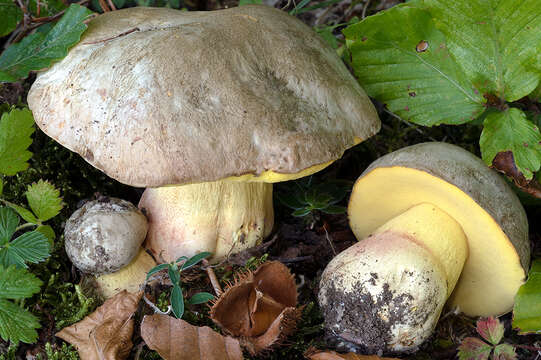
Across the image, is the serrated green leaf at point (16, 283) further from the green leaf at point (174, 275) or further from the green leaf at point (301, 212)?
the green leaf at point (301, 212)

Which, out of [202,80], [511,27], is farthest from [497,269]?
[202,80]

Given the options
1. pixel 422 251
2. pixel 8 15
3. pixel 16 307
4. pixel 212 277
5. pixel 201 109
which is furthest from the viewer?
pixel 8 15

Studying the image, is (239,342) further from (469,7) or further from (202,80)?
(469,7)

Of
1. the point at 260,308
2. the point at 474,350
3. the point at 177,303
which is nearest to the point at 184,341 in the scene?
the point at 177,303

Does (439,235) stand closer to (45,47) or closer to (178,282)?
(178,282)

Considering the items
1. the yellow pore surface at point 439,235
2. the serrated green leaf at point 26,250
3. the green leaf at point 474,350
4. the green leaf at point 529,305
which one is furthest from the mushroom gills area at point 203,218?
the green leaf at point 529,305

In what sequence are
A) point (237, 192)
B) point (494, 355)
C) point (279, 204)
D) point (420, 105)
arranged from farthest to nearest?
point (279, 204)
point (420, 105)
point (237, 192)
point (494, 355)
